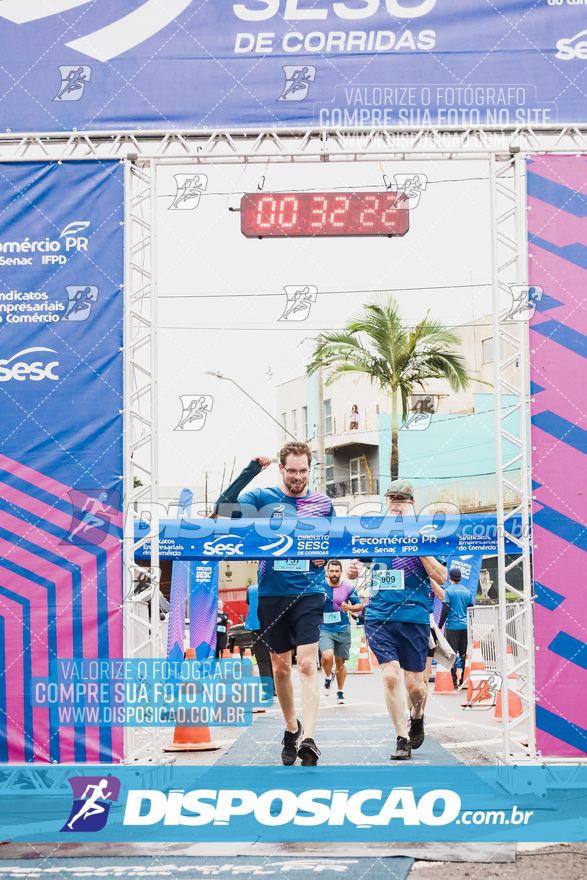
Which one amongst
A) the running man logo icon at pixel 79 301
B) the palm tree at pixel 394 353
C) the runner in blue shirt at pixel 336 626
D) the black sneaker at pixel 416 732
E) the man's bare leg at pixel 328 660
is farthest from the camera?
the palm tree at pixel 394 353

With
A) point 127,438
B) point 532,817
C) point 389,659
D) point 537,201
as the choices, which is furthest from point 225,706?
point 537,201

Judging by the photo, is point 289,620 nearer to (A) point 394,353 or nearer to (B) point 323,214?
(B) point 323,214

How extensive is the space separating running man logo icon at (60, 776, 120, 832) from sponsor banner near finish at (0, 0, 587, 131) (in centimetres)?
476

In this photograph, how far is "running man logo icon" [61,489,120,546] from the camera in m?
6.70

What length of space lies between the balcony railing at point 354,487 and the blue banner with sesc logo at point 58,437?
28.2m

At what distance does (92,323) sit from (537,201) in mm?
3511

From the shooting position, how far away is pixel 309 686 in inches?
265

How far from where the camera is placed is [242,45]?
23.2 feet

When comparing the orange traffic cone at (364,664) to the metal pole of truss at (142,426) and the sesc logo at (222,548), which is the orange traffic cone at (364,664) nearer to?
the sesc logo at (222,548)

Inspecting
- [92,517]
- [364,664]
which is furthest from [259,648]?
[364,664]

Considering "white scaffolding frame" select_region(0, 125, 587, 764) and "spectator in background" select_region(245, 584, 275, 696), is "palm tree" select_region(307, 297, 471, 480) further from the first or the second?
"white scaffolding frame" select_region(0, 125, 587, 764)

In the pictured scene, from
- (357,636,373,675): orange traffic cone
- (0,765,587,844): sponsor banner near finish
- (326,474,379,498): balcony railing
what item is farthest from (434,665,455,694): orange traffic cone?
(326,474,379,498): balcony railing

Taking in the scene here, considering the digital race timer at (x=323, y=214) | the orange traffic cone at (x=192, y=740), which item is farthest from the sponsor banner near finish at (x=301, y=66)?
the orange traffic cone at (x=192, y=740)

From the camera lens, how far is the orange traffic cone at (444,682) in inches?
514
